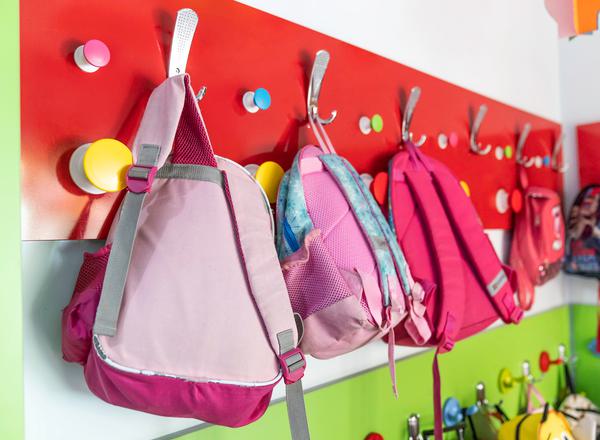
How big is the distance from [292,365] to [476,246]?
1.56ft

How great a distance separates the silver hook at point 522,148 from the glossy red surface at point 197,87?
0.29m

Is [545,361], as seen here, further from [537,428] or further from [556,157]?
[556,157]

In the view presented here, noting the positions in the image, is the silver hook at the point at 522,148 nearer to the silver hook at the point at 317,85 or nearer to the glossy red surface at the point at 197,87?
the glossy red surface at the point at 197,87

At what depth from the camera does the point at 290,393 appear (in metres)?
0.60

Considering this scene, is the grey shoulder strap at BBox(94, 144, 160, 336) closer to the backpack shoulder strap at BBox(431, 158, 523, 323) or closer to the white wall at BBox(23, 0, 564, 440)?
the white wall at BBox(23, 0, 564, 440)

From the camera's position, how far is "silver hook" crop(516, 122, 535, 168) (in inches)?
51.2

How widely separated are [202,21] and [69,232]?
0.32m

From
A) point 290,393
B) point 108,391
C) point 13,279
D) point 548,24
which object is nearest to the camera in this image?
point 13,279

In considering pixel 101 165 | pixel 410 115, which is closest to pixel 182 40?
pixel 101 165

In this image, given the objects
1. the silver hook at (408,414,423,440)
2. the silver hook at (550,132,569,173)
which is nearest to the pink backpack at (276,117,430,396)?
the silver hook at (408,414,423,440)

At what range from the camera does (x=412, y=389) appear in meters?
1.00

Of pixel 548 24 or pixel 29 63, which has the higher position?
pixel 548 24

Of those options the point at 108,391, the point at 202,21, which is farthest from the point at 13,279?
the point at 202,21

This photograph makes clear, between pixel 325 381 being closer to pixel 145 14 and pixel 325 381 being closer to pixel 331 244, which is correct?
pixel 331 244
